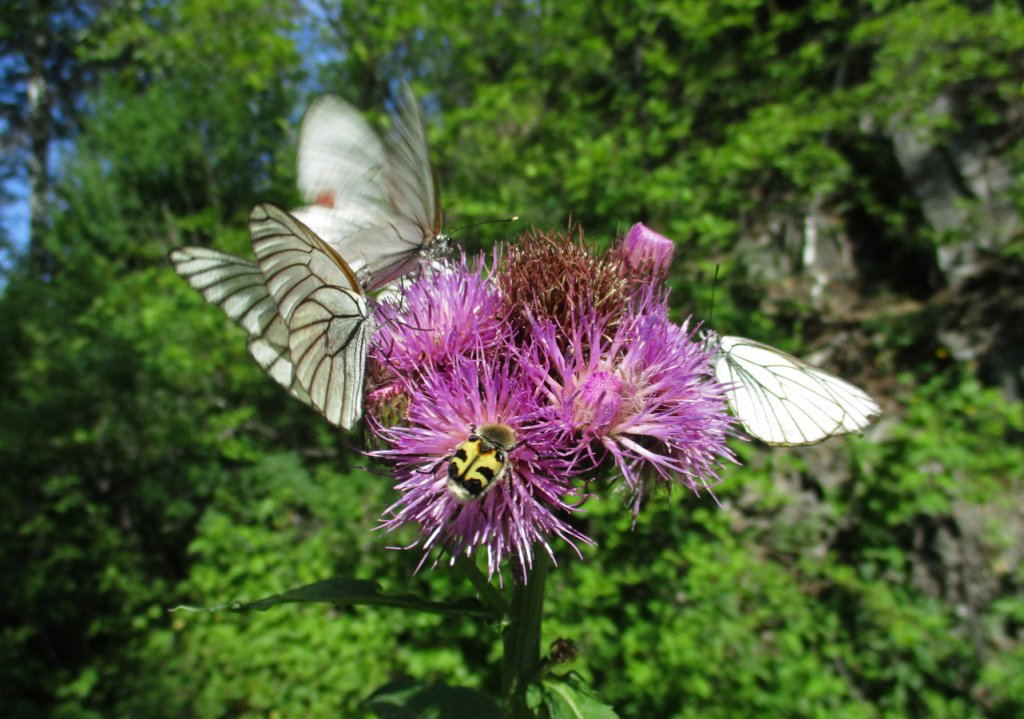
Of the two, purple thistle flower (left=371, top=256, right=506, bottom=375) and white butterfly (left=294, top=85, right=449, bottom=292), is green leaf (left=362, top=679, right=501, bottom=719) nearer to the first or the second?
purple thistle flower (left=371, top=256, right=506, bottom=375)

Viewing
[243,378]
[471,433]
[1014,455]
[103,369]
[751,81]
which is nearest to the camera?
[471,433]

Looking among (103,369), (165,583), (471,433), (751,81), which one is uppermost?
(751,81)

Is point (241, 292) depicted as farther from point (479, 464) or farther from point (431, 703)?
point (431, 703)

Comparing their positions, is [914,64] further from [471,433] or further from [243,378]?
[243,378]

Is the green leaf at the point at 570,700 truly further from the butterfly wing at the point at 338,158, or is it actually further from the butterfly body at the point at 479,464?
the butterfly wing at the point at 338,158

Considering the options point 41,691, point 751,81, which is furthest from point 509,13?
point 41,691

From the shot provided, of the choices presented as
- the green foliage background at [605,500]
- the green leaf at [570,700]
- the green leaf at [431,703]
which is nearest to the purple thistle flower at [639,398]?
the green leaf at [570,700]
